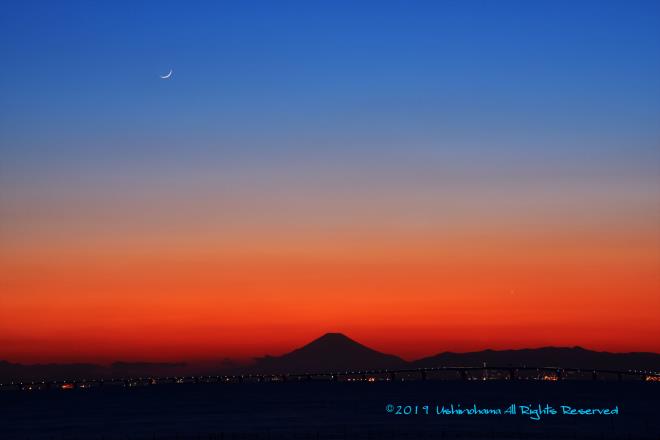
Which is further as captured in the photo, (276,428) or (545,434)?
(276,428)

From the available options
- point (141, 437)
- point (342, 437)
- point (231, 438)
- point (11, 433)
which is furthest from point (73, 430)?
point (342, 437)

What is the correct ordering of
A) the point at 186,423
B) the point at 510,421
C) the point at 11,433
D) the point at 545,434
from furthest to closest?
the point at 186,423 < the point at 11,433 < the point at 510,421 < the point at 545,434

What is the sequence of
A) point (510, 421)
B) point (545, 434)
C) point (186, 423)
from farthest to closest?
1. point (186, 423)
2. point (510, 421)
3. point (545, 434)

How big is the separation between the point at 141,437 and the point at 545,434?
62.6 m

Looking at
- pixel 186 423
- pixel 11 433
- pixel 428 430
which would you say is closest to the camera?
pixel 428 430

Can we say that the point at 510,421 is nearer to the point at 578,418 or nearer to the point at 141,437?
the point at 578,418

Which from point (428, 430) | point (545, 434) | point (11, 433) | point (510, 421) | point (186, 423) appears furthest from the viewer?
point (186, 423)

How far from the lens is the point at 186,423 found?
19612 cm

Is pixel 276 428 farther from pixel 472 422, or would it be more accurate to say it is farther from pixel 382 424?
pixel 472 422

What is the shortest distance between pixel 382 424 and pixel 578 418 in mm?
33545

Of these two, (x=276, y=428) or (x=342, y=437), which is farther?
(x=276, y=428)

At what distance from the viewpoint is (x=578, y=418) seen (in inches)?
6777

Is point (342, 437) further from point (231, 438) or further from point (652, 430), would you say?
point (652, 430)

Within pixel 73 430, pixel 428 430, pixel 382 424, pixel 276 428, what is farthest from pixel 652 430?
pixel 73 430
